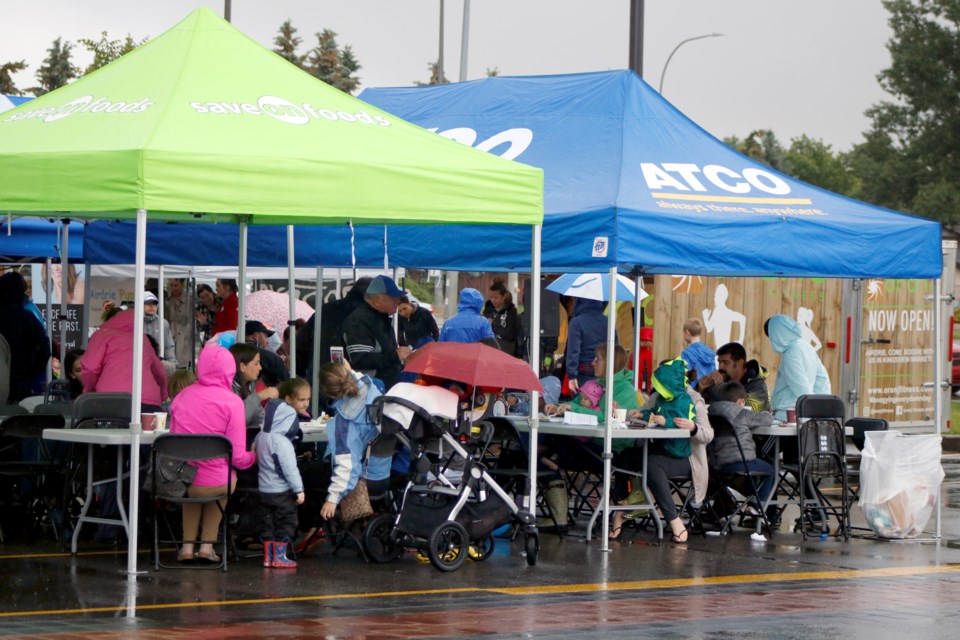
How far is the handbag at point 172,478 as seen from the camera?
992 cm

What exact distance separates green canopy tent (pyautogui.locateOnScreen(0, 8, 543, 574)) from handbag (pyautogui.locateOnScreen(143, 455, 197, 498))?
20 centimetres

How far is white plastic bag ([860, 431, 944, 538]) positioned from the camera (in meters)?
12.8

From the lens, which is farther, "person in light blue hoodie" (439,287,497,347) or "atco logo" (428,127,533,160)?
"person in light blue hoodie" (439,287,497,347)

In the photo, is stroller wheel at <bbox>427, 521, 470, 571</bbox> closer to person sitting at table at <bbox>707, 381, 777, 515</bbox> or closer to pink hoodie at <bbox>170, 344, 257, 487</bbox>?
pink hoodie at <bbox>170, 344, 257, 487</bbox>

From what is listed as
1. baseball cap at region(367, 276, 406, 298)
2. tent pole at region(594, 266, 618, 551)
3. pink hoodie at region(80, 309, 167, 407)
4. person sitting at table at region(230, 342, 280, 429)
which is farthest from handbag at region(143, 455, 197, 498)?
baseball cap at region(367, 276, 406, 298)

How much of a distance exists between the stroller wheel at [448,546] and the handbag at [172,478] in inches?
64.3

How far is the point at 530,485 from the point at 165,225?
6.16m

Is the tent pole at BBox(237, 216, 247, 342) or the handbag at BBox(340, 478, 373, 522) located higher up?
the tent pole at BBox(237, 216, 247, 342)

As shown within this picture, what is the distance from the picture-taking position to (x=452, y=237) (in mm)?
13398

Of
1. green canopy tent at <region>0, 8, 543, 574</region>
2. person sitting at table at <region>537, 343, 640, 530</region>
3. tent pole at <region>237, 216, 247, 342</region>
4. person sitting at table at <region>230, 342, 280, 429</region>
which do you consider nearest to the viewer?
green canopy tent at <region>0, 8, 543, 574</region>

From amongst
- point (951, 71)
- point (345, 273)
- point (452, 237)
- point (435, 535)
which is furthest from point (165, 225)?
point (951, 71)

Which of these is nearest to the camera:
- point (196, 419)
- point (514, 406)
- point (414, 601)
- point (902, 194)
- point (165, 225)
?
point (414, 601)

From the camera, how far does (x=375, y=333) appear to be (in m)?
13.2

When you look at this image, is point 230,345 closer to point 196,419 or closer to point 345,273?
point 196,419
